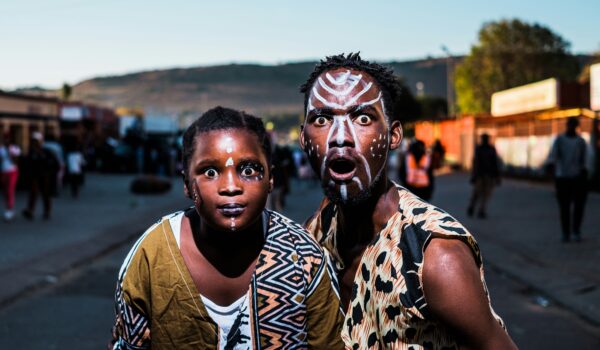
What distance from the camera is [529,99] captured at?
107 ft

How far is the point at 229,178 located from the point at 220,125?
0.18 meters

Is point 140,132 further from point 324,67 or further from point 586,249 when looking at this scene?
point 324,67

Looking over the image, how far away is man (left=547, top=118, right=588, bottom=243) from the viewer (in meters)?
10.5

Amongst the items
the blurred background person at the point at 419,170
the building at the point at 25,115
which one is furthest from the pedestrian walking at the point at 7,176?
the building at the point at 25,115

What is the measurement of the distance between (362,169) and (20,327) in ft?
16.0

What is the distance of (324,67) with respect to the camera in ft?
8.45

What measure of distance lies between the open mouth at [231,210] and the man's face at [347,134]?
0.32 metres

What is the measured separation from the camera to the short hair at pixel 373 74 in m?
2.51

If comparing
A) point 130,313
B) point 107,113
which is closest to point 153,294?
point 130,313

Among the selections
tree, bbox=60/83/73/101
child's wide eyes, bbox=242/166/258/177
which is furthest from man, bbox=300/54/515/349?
tree, bbox=60/83/73/101

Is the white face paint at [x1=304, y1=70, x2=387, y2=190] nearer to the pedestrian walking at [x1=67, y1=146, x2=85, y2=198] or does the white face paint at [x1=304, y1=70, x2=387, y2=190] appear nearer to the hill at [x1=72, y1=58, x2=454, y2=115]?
the hill at [x1=72, y1=58, x2=454, y2=115]

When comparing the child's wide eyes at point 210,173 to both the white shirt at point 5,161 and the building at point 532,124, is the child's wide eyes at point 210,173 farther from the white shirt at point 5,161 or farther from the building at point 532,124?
the building at point 532,124

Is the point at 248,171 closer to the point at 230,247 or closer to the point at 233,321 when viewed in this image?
the point at 230,247

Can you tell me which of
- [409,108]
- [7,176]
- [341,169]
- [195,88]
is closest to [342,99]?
[341,169]
